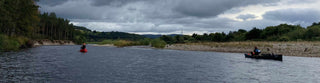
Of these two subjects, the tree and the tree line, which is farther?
the tree

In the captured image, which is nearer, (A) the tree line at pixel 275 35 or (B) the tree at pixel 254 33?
(A) the tree line at pixel 275 35

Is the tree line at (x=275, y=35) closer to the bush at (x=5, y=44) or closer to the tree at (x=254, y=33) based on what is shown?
the tree at (x=254, y=33)

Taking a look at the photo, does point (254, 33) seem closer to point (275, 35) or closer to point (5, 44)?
point (275, 35)

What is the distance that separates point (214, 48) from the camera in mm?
70938

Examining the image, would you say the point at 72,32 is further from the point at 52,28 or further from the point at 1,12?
the point at 1,12

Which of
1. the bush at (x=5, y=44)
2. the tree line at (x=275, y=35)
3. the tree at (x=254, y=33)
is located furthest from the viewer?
the tree at (x=254, y=33)

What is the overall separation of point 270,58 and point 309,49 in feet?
55.3

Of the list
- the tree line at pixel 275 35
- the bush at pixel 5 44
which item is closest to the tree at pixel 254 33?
the tree line at pixel 275 35

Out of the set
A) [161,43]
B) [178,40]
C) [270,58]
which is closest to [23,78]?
[270,58]

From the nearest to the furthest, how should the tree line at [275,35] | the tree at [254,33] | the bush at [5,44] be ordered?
the bush at [5,44]
the tree line at [275,35]
the tree at [254,33]

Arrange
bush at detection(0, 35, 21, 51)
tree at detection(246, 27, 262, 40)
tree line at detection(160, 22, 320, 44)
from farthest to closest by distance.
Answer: tree at detection(246, 27, 262, 40) < tree line at detection(160, 22, 320, 44) < bush at detection(0, 35, 21, 51)

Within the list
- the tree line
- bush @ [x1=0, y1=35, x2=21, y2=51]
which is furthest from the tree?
bush @ [x1=0, y1=35, x2=21, y2=51]

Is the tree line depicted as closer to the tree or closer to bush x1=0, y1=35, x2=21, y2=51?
the tree

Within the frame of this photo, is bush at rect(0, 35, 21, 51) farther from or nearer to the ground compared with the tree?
nearer to the ground
